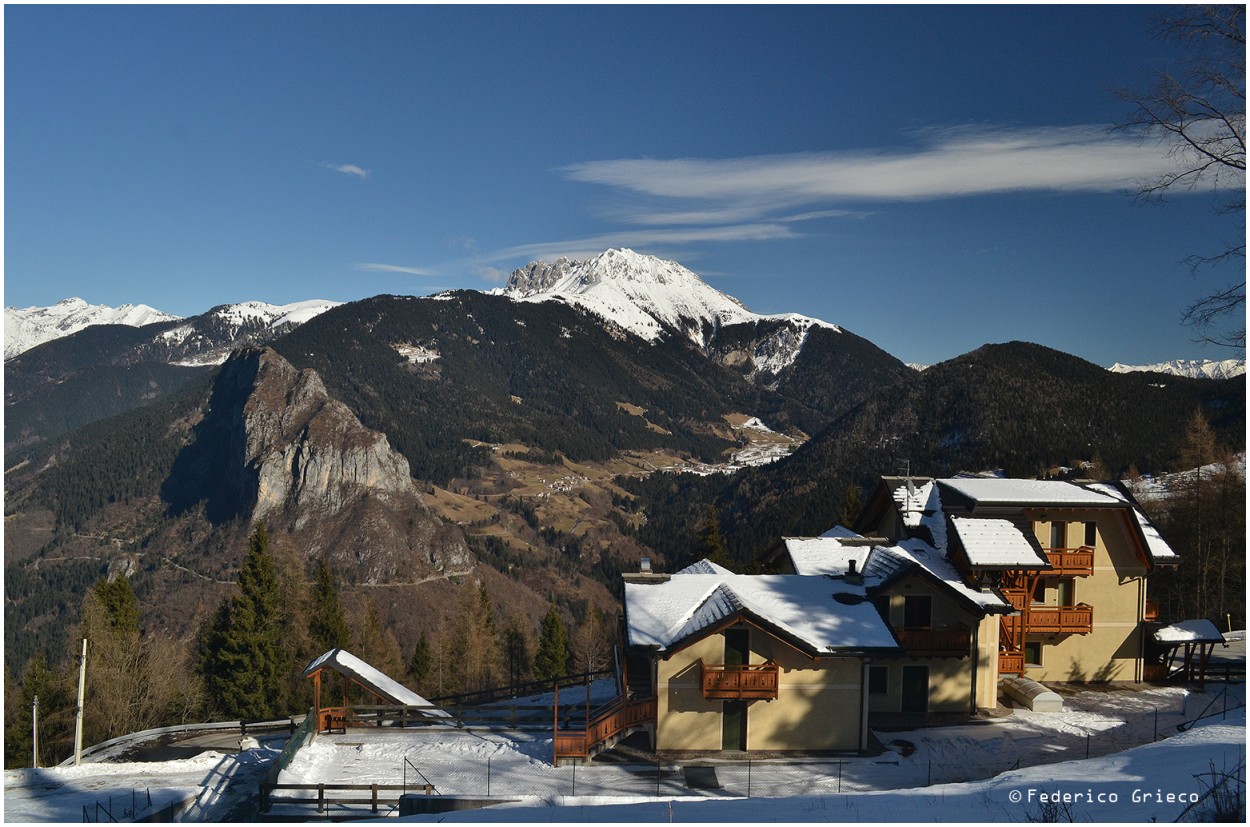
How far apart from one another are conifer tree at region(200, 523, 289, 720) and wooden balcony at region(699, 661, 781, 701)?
29.0m

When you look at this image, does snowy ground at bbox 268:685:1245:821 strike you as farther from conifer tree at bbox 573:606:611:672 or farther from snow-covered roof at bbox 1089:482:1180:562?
conifer tree at bbox 573:606:611:672

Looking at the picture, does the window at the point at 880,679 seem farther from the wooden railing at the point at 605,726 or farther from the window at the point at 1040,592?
the wooden railing at the point at 605,726

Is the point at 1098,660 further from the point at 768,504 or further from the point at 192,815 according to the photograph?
the point at 768,504

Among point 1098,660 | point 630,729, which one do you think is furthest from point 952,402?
point 630,729

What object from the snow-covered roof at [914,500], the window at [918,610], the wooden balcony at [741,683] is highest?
the snow-covered roof at [914,500]

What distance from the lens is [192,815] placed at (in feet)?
66.5

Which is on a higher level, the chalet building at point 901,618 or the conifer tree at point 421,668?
the chalet building at point 901,618

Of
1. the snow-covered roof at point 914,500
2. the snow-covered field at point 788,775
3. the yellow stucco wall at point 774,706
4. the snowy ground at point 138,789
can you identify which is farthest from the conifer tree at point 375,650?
the yellow stucco wall at point 774,706

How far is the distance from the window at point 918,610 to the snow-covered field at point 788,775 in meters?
3.15

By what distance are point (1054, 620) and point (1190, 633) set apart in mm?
5019

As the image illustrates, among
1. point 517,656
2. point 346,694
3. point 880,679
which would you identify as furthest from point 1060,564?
point 517,656

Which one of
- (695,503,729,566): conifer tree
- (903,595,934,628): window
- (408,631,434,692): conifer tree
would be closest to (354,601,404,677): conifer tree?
(408,631,434,692): conifer tree

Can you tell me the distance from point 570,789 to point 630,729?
415 cm

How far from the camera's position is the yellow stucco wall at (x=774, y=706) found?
79.2 ft
